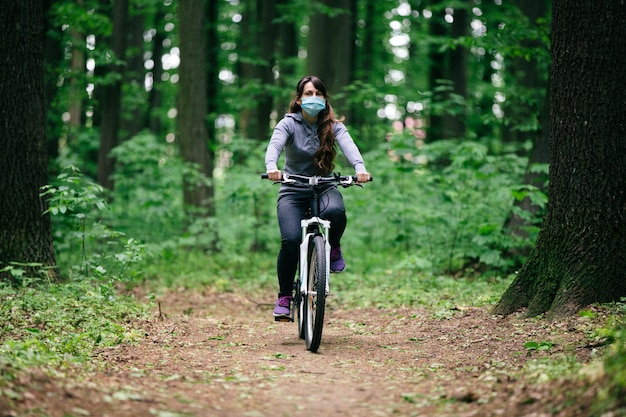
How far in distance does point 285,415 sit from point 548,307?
127 inches

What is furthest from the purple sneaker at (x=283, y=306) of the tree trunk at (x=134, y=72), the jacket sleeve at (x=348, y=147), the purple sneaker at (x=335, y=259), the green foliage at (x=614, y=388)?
the tree trunk at (x=134, y=72)

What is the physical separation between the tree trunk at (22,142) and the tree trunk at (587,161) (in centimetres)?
571

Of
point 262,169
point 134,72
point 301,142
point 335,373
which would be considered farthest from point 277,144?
point 134,72

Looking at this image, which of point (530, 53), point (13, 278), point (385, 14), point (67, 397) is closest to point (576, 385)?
point (67, 397)

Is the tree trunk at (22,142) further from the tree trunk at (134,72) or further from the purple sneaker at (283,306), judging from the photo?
the tree trunk at (134,72)

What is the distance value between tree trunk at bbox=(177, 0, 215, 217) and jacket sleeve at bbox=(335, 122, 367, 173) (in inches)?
302

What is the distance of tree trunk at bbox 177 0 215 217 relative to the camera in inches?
533

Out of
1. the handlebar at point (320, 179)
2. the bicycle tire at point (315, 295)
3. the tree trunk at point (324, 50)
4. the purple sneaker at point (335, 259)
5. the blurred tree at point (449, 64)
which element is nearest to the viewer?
the bicycle tire at point (315, 295)

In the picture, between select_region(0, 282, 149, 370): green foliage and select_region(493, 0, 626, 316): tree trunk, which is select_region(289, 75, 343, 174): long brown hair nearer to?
select_region(493, 0, 626, 316): tree trunk

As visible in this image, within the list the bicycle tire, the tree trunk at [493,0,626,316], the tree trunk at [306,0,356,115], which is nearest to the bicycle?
the bicycle tire

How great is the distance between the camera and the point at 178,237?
12.0m

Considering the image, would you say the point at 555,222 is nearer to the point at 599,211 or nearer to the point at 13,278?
the point at 599,211

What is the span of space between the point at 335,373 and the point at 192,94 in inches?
389

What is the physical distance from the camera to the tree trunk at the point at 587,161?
5.48 meters
